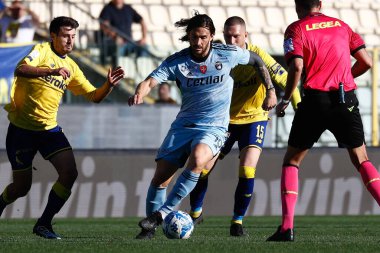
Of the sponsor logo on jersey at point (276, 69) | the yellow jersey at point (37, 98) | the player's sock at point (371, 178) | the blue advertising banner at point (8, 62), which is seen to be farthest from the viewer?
the blue advertising banner at point (8, 62)

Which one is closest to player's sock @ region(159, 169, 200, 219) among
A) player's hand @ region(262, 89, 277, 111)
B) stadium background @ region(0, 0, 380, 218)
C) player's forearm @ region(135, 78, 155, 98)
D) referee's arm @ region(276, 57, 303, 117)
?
player's forearm @ region(135, 78, 155, 98)

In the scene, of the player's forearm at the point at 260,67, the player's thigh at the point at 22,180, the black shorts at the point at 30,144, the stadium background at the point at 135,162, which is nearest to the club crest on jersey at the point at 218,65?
the player's forearm at the point at 260,67

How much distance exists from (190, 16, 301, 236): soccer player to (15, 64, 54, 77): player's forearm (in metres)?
2.03

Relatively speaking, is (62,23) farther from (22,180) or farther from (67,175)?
(22,180)

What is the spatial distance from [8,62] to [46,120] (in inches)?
250

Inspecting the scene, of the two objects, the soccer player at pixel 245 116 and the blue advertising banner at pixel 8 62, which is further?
the blue advertising banner at pixel 8 62

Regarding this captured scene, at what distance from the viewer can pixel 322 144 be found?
18.3 m

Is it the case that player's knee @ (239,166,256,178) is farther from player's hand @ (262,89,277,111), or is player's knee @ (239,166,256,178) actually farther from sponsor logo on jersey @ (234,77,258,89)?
player's hand @ (262,89,277,111)

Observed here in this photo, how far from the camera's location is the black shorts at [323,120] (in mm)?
9586

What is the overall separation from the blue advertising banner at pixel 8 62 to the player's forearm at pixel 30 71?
21.2 ft

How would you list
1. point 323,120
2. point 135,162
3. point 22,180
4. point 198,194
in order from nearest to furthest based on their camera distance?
point 323,120
point 22,180
point 198,194
point 135,162

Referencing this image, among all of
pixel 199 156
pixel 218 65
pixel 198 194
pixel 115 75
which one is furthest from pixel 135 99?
pixel 198 194

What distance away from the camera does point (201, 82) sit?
10094 mm

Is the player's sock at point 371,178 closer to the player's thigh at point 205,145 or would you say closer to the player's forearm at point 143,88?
the player's thigh at point 205,145
